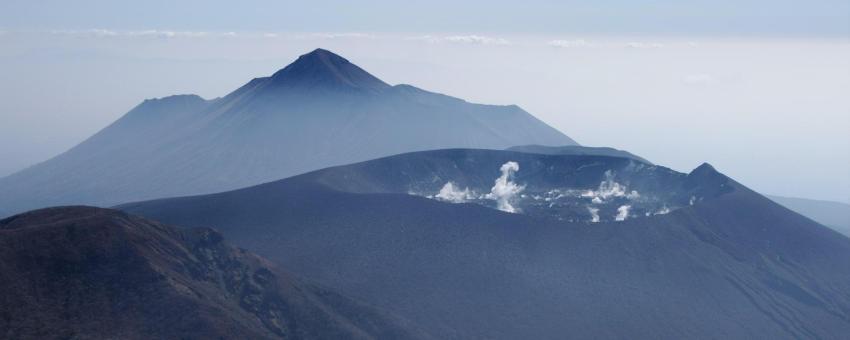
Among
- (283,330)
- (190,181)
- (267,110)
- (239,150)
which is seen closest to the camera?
(283,330)

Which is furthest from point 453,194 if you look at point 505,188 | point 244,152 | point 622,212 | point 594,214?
point 244,152

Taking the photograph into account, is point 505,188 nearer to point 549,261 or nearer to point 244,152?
point 549,261

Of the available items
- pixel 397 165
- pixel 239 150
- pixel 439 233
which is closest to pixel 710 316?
pixel 439 233

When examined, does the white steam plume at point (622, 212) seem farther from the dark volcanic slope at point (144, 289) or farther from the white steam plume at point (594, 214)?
the dark volcanic slope at point (144, 289)

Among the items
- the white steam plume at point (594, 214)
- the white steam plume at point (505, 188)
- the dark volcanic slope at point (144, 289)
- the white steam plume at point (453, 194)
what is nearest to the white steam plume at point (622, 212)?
the white steam plume at point (594, 214)

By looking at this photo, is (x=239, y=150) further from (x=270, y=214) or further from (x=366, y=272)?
(x=366, y=272)
